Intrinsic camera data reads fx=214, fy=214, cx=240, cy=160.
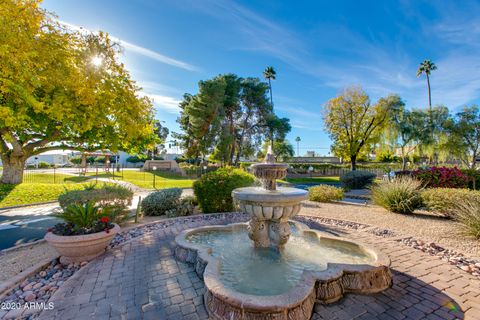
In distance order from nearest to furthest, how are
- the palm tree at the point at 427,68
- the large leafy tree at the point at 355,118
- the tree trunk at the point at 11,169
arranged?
1. the tree trunk at the point at 11,169
2. the large leafy tree at the point at 355,118
3. the palm tree at the point at 427,68

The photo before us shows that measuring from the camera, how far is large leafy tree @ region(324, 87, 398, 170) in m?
23.6

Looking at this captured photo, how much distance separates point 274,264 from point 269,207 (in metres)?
0.97

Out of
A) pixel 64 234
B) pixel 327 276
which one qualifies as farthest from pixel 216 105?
pixel 327 276

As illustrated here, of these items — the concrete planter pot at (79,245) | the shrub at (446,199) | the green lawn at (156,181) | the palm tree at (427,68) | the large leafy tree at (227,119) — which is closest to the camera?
the concrete planter pot at (79,245)

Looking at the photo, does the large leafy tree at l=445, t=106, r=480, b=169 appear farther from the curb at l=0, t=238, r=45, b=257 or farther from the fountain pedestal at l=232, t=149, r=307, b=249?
the curb at l=0, t=238, r=45, b=257

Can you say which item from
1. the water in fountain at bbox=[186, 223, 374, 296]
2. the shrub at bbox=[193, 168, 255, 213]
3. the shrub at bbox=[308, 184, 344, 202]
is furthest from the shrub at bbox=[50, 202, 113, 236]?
the shrub at bbox=[308, 184, 344, 202]

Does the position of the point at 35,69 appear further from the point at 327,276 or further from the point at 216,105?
the point at 216,105

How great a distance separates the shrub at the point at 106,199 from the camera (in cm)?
588

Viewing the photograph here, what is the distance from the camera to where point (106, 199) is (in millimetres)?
6094

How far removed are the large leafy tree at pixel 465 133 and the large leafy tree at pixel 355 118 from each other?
9.07 metres

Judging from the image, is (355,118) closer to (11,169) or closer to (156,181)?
(156,181)

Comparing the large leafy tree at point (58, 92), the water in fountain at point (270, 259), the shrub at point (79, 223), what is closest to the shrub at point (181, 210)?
the water in fountain at point (270, 259)

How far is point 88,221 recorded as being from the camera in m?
4.47

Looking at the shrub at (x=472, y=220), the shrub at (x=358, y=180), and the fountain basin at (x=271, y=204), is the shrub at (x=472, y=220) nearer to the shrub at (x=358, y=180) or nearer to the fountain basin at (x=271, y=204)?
the fountain basin at (x=271, y=204)
